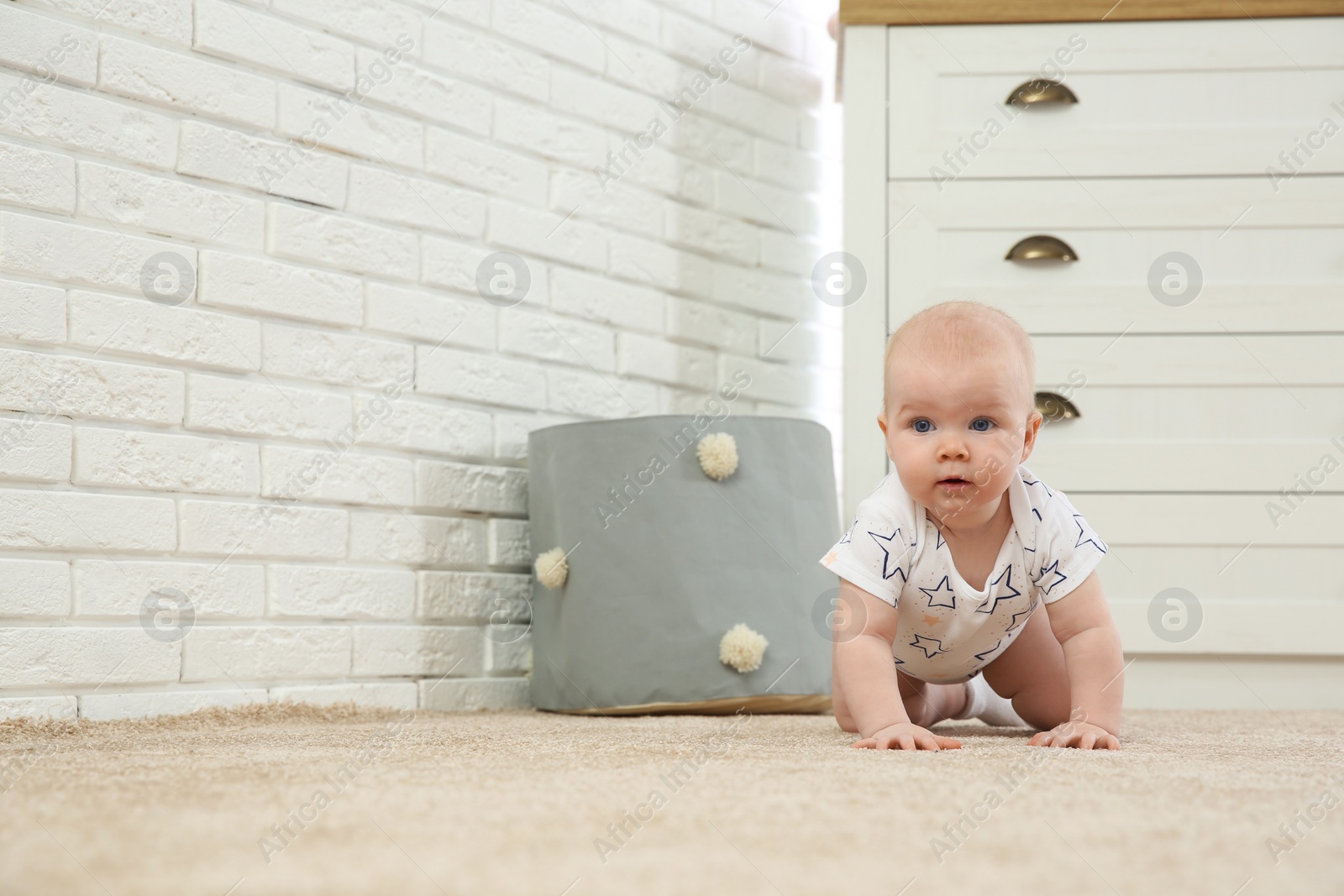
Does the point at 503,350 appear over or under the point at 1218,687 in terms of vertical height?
over

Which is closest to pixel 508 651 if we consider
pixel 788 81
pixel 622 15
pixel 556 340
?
pixel 556 340

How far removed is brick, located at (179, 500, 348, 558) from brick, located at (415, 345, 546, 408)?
0.24 m

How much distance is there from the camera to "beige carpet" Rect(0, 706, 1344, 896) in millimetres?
518

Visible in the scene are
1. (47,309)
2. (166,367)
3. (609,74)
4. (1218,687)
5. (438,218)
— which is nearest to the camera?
(47,309)

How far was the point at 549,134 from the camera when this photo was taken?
1.81 metres

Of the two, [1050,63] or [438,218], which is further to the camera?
[1050,63]

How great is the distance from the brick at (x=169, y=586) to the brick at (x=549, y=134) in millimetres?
763

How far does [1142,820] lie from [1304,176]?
150 centimetres

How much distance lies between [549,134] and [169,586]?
899 mm

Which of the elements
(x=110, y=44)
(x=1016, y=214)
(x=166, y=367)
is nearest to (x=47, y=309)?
(x=166, y=367)

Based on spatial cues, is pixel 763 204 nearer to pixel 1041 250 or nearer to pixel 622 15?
pixel 622 15

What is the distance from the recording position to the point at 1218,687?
5.78ft

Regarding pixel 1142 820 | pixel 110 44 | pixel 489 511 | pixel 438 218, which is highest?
pixel 110 44

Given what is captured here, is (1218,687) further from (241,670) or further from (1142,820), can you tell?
(241,670)
